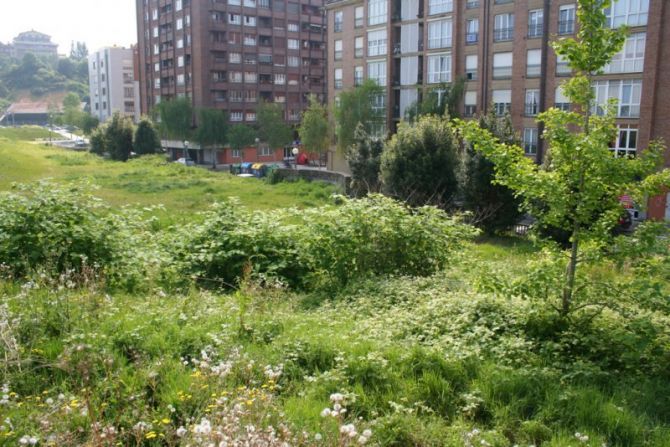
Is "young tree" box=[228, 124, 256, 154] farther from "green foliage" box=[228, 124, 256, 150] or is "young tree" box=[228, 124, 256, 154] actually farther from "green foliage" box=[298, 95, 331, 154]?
"green foliage" box=[298, 95, 331, 154]

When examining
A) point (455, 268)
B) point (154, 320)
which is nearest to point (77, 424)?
point (154, 320)

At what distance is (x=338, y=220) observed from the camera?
35.0 ft

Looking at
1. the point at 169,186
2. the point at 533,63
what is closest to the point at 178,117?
the point at 169,186

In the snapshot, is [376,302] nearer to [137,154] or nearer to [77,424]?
[77,424]

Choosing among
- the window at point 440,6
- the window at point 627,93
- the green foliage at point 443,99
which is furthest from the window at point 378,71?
the window at point 627,93

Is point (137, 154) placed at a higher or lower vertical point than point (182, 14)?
lower

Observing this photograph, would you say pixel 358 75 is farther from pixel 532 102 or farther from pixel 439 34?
pixel 532 102

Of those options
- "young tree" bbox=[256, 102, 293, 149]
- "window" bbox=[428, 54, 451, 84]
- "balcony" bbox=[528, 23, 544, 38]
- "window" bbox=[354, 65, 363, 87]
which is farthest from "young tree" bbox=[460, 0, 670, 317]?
"young tree" bbox=[256, 102, 293, 149]

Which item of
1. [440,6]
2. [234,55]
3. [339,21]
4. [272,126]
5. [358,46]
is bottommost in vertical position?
[272,126]

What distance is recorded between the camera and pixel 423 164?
85.7 ft

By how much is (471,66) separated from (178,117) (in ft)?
117

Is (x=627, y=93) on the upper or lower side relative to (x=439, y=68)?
lower

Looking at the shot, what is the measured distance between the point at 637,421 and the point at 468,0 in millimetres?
38764

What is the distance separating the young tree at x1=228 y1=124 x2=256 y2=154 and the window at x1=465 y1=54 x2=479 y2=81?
96.0ft
